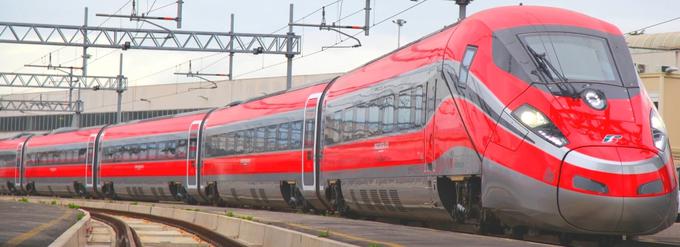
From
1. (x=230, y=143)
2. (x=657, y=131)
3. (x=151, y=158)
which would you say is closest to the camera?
(x=657, y=131)

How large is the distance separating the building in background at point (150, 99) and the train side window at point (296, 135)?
155 feet

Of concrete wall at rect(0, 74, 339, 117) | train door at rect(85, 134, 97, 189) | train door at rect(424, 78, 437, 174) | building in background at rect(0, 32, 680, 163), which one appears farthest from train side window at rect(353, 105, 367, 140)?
concrete wall at rect(0, 74, 339, 117)

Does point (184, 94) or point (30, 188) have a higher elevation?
point (184, 94)

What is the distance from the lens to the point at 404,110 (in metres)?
19.7

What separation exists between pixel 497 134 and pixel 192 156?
21910 millimetres

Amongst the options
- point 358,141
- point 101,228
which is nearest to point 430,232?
point 358,141

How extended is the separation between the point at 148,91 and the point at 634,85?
82286 mm

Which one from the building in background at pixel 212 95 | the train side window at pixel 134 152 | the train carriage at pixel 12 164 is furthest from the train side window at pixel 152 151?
the building in background at pixel 212 95

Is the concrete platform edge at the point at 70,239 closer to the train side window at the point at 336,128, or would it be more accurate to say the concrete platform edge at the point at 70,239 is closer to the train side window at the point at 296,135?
the train side window at the point at 336,128

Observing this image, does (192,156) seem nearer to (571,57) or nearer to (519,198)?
(571,57)

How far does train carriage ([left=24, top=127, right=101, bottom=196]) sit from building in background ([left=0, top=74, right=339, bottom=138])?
22172 mm

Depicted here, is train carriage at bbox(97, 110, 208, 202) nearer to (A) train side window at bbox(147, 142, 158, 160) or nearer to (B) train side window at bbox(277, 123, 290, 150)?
(A) train side window at bbox(147, 142, 158, 160)

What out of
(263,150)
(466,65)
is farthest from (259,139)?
(466,65)

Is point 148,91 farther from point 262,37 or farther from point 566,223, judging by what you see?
point 566,223
